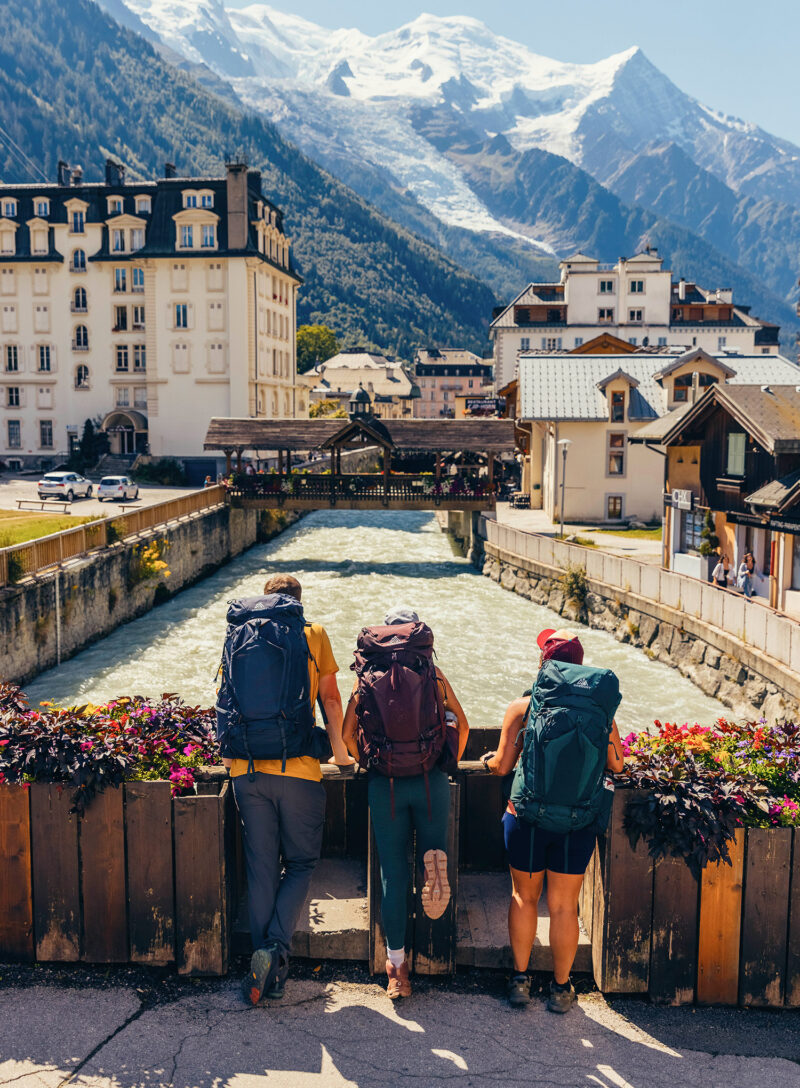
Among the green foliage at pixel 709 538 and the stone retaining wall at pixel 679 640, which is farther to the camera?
the green foliage at pixel 709 538

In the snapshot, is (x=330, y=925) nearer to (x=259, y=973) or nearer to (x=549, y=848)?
(x=259, y=973)

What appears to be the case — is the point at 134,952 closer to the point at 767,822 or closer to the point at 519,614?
the point at 767,822

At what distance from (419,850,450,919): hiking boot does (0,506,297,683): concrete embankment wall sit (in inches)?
630

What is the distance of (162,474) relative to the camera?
190ft

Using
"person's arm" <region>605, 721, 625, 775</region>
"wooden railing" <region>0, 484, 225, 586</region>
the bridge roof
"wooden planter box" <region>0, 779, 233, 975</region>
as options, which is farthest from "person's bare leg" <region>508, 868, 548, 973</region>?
the bridge roof

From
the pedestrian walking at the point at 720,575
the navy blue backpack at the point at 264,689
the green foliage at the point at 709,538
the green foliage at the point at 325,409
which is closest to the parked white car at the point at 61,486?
the green foliage at the point at 709,538

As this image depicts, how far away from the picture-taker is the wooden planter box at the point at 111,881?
5574mm

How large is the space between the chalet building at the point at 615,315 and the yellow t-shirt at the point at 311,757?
266 feet

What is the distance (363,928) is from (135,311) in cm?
6063

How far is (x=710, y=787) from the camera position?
548 cm

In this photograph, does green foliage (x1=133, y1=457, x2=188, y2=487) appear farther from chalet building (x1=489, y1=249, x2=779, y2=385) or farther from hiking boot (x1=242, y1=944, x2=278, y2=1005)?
hiking boot (x1=242, y1=944, x2=278, y2=1005)

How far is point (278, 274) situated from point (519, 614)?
4215cm

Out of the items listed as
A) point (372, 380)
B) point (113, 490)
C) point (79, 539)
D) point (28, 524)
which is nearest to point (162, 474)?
point (113, 490)

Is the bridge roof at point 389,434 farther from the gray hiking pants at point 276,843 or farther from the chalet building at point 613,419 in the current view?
the gray hiking pants at point 276,843
